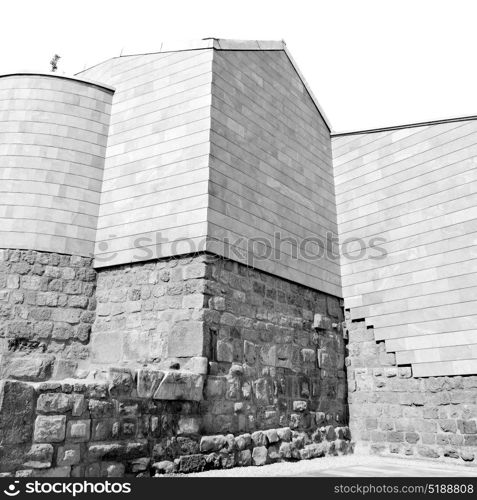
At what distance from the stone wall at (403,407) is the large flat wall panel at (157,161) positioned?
353 cm

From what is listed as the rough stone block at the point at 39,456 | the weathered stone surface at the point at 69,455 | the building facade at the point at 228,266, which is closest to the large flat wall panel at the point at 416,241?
the building facade at the point at 228,266

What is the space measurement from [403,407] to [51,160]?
251 inches

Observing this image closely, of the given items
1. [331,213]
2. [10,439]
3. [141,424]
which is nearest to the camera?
[10,439]

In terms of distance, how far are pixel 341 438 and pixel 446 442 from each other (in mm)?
1488

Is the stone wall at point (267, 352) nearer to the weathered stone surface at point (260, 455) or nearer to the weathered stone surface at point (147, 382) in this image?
the weathered stone surface at point (260, 455)

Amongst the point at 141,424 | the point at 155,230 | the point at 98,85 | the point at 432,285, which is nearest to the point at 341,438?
the point at 432,285

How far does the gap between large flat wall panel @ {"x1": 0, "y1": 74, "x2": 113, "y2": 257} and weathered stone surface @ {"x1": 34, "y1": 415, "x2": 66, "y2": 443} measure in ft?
9.94

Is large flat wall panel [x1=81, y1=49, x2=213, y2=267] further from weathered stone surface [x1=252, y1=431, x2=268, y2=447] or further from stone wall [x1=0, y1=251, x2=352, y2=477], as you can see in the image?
weathered stone surface [x1=252, y1=431, x2=268, y2=447]

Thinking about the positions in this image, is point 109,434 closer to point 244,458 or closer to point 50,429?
point 50,429

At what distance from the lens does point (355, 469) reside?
18.0 feet

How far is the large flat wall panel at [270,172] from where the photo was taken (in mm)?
6629

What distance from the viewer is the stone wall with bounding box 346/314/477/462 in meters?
6.47

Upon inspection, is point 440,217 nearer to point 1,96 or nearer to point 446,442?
point 446,442

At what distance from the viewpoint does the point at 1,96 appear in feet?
24.5
